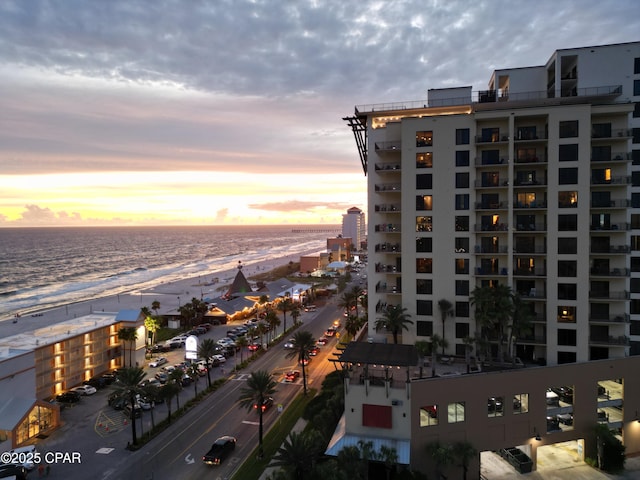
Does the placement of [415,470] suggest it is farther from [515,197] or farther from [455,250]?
[515,197]

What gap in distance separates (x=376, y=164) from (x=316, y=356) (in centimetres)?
3015

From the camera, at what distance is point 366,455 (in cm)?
2897

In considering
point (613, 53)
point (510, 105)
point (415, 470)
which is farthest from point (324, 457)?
point (613, 53)

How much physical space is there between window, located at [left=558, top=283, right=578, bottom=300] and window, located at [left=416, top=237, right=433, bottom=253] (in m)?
12.9

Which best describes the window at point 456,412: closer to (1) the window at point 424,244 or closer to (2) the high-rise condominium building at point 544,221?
(2) the high-rise condominium building at point 544,221

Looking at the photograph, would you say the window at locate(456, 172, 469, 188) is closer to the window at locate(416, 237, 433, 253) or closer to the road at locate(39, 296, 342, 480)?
the window at locate(416, 237, 433, 253)

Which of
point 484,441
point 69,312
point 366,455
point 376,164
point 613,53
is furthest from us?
point 69,312

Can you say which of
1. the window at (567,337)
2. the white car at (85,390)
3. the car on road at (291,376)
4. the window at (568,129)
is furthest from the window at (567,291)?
the white car at (85,390)

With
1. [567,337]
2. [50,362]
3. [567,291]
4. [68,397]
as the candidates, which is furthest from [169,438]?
[567,291]

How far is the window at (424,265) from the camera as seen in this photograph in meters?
45.1

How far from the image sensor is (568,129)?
40750mm

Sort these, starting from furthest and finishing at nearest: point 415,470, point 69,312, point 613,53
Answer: point 69,312
point 613,53
point 415,470

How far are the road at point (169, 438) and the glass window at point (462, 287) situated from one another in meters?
20.0

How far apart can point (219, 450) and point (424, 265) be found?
26.6m
